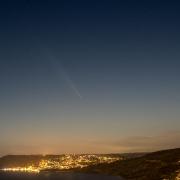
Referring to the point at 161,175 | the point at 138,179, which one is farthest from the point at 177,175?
the point at 138,179

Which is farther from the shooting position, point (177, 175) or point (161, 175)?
point (161, 175)

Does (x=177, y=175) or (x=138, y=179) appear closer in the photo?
(x=177, y=175)

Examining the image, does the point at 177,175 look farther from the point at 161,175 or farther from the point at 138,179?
the point at 138,179
